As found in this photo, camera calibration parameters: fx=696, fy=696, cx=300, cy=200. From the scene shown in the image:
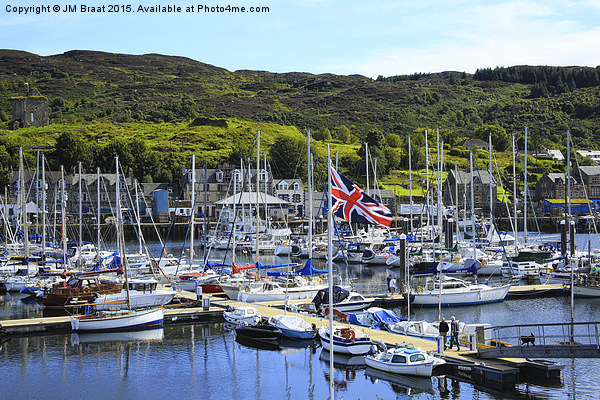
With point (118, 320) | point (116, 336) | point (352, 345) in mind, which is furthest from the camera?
point (118, 320)

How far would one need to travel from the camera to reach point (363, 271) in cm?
6738

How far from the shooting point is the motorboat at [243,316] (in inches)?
1532

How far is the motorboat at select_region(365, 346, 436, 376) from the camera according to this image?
96.8ft

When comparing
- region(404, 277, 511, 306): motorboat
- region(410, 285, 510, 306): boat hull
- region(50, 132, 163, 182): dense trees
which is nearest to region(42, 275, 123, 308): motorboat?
region(404, 277, 511, 306): motorboat

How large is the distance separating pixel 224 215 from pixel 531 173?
268ft

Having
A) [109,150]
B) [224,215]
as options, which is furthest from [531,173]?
[109,150]

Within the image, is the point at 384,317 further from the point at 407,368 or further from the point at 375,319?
the point at 407,368

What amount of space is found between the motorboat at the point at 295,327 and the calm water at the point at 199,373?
2.32 ft

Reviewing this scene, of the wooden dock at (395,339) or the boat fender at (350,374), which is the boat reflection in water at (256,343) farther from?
the boat fender at (350,374)

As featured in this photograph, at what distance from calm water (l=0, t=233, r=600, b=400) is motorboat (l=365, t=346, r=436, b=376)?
0.39m

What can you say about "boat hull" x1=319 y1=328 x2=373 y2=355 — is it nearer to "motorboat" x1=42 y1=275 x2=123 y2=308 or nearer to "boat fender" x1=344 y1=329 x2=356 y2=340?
"boat fender" x1=344 y1=329 x2=356 y2=340

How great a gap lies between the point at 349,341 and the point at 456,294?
15559mm

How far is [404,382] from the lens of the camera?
96.8 feet

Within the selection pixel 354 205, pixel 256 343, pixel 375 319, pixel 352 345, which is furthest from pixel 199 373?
pixel 354 205
